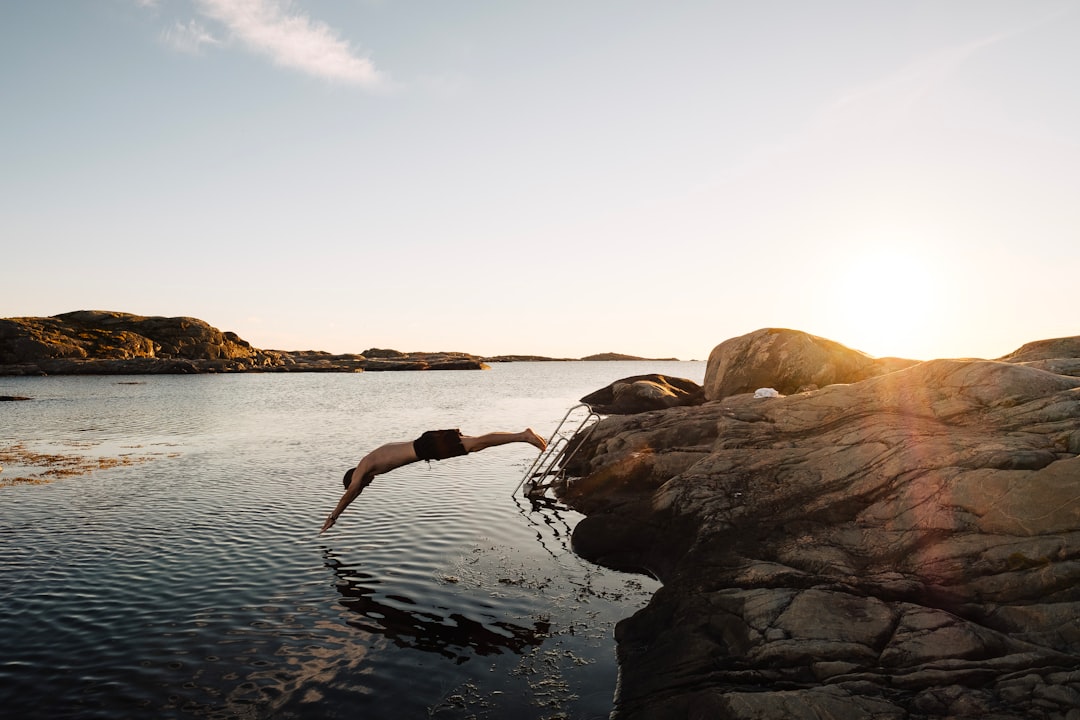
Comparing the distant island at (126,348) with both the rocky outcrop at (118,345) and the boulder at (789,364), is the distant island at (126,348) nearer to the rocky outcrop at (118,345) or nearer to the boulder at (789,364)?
the rocky outcrop at (118,345)

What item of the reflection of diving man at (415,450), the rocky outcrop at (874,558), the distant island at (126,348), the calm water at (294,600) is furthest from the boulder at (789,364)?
the distant island at (126,348)

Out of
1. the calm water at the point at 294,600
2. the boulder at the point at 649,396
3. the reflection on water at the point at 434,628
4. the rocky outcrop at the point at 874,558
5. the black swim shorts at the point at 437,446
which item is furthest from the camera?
the boulder at the point at 649,396

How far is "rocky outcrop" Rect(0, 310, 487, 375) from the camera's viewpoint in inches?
4958

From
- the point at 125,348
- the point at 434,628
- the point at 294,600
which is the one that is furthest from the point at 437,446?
the point at 125,348

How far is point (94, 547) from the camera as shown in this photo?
15.1 m

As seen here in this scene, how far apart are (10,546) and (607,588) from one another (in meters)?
15.0

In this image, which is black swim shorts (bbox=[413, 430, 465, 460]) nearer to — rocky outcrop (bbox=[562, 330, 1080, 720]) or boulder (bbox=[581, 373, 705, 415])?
rocky outcrop (bbox=[562, 330, 1080, 720])

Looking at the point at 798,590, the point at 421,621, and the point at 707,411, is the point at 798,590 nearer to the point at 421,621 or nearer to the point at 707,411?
the point at 421,621

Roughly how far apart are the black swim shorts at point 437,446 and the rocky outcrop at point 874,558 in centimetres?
498

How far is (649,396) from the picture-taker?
3173 cm

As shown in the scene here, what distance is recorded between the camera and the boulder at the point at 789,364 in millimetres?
24469

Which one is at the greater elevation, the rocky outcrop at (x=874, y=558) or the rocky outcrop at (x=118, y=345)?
the rocky outcrop at (x=118, y=345)

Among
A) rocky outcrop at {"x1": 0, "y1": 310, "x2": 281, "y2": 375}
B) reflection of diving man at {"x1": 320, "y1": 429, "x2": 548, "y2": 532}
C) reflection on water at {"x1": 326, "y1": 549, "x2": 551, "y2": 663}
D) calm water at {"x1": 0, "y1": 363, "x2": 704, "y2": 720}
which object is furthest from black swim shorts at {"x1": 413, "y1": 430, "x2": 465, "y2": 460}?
rocky outcrop at {"x1": 0, "y1": 310, "x2": 281, "y2": 375}

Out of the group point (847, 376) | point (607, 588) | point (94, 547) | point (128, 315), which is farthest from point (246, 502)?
point (128, 315)
